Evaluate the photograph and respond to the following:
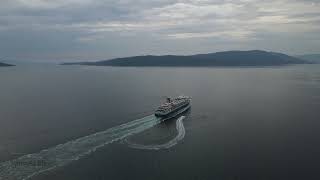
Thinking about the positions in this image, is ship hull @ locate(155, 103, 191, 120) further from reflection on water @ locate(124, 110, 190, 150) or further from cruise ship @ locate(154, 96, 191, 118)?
reflection on water @ locate(124, 110, 190, 150)

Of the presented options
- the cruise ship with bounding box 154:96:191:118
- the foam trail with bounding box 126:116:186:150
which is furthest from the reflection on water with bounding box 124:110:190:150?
the cruise ship with bounding box 154:96:191:118

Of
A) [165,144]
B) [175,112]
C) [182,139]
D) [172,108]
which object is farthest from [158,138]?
[175,112]

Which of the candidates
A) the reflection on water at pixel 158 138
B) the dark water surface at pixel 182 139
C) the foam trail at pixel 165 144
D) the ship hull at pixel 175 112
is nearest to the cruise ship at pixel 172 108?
the ship hull at pixel 175 112

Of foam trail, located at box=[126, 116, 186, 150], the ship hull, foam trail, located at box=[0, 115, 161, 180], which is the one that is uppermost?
the ship hull

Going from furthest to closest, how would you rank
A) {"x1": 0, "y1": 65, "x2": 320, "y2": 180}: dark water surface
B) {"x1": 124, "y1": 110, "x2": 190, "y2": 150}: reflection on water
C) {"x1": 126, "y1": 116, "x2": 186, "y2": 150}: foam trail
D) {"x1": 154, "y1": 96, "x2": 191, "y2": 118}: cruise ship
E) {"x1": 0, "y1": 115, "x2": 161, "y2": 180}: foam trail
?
{"x1": 154, "y1": 96, "x2": 191, "y2": 118}: cruise ship, {"x1": 124, "y1": 110, "x2": 190, "y2": 150}: reflection on water, {"x1": 126, "y1": 116, "x2": 186, "y2": 150}: foam trail, {"x1": 0, "y1": 65, "x2": 320, "y2": 180}: dark water surface, {"x1": 0, "y1": 115, "x2": 161, "y2": 180}: foam trail

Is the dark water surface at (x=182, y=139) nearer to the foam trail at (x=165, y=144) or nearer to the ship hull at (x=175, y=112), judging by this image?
the foam trail at (x=165, y=144)

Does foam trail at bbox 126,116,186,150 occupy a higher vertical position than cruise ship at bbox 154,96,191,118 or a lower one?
lower

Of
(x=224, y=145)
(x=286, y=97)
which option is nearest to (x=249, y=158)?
(x=224, y=145)

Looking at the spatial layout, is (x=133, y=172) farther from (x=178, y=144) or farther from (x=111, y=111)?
(x=111, y=111)

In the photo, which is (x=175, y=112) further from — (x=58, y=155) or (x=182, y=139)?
(x=58, y=155)
